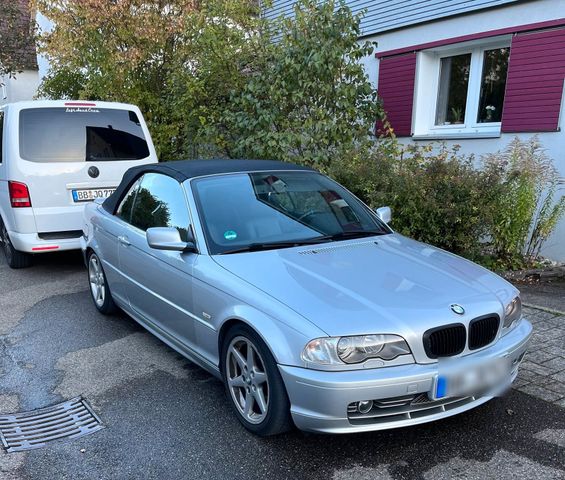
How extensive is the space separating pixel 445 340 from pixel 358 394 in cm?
56

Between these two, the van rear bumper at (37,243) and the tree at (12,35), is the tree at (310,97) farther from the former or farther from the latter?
the tree at (12,35)

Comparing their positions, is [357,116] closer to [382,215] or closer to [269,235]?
[382,215]

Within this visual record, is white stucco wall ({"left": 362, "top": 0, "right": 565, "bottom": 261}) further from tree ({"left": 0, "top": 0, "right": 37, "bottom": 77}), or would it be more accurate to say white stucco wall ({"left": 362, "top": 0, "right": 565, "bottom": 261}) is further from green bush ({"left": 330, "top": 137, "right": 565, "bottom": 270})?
tree ({"left": 0, "top": 0, "right": 37, "bottom": 77})

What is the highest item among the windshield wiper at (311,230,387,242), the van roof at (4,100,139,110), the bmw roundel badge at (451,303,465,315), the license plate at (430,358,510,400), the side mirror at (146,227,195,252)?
the van roof at (4,100,139,110)

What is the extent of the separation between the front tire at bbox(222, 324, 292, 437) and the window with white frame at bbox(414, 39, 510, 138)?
A: 6.16 m

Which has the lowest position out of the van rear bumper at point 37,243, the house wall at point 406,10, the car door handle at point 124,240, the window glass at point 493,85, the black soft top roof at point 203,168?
the van rear bumper at point 37,243

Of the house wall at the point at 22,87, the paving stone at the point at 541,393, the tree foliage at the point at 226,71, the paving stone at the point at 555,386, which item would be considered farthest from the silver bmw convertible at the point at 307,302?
the house wall at the point at 22,87

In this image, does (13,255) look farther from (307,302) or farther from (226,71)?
(307,302)

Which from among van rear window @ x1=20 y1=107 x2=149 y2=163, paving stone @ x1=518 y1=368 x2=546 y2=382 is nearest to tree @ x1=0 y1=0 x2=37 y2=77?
van rear window @ x1=20 y1=107 x2=149 y2=163

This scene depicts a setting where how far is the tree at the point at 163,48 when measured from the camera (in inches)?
336

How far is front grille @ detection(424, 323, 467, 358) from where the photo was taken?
104 inches

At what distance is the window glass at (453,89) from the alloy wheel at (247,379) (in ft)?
→ 21.9

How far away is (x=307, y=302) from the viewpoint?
277 cm

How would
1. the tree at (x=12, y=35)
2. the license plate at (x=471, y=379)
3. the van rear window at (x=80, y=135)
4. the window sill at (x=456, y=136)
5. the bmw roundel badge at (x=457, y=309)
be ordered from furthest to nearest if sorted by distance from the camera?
the tree at (x=12, y=35)
the window sill at (x=456, y=136)
the van rear window at (x=80, y=135)
the bmw roundel badge at (x=457, y=309)
the license plate at (x=471, y=379)
